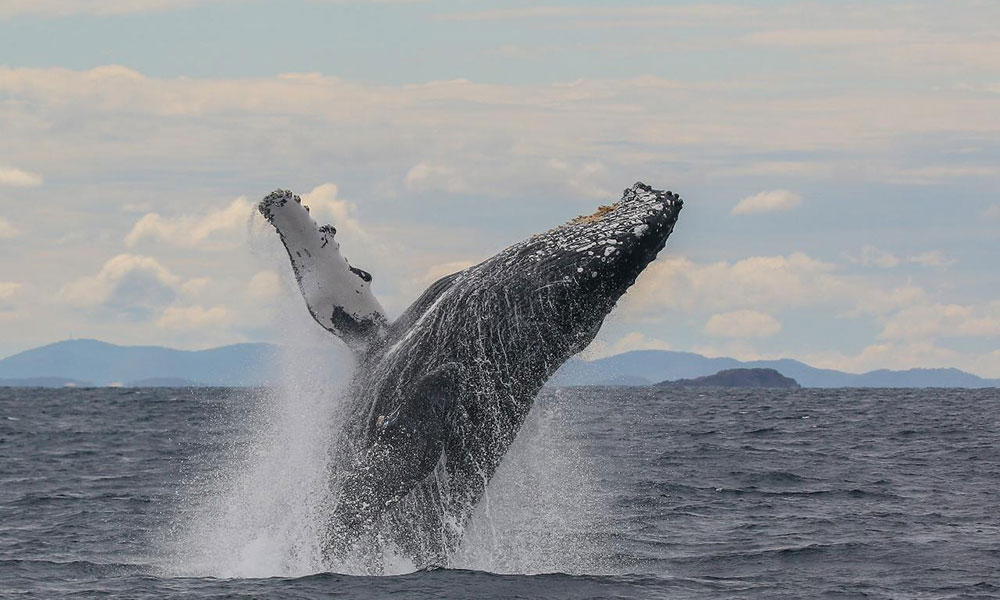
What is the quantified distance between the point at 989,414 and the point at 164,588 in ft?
134

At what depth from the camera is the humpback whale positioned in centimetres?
889

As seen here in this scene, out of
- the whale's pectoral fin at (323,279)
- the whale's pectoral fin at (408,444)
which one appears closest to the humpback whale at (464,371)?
the whale's pectoral fin at (408,444)

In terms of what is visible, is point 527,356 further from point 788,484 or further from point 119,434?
point 119,434

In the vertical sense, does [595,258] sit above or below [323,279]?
below

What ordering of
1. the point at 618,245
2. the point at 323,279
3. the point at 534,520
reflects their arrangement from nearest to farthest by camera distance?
1. the point at 618,245
2. the point at 323,279
3. the point at 534,520

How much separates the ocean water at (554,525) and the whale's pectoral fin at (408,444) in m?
0.61

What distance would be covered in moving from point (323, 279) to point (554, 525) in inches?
196

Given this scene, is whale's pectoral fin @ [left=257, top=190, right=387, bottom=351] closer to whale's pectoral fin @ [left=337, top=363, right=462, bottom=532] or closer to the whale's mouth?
whale's pectoral fin @ [left=337, top=363, right=462, bottom=532]

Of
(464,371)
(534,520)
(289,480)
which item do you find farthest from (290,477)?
(534,520)

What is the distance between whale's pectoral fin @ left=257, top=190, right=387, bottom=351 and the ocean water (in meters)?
0.81

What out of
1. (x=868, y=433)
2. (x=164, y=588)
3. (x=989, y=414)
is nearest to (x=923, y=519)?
(x=164, y=588)

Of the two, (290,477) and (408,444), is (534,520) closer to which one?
(290,477)

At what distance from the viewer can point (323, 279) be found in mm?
9828

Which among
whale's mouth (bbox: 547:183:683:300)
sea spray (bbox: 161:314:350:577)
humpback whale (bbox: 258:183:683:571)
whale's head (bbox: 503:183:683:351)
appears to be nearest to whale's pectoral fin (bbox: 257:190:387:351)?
humpback whale (bbox: 258:183:683:571)
